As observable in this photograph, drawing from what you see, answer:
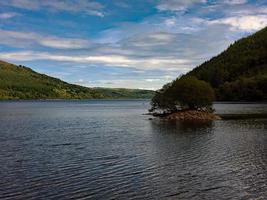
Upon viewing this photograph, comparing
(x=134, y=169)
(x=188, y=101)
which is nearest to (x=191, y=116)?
(x=188, y=101)

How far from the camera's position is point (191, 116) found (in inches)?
4304

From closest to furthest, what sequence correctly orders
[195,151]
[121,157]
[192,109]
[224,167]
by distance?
[224,167]
[121,157]
[195,151]
[192,109]

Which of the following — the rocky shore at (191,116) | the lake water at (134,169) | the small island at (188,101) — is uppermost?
the small island at (188,101)

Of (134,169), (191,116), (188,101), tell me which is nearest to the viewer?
(134,169)

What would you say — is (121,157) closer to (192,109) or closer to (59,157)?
(59,157)

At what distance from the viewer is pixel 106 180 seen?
31.4 m

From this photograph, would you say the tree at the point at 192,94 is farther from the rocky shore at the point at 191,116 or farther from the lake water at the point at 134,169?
the lake water at the point at 134,169

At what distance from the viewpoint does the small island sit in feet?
362

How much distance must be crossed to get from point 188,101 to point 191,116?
4924mm

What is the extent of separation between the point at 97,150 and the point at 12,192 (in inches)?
865

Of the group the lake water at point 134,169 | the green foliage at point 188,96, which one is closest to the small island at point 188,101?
the green foliage at point 188,96

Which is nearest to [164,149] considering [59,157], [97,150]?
[97,150]

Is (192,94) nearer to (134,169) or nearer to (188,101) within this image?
(188,101)

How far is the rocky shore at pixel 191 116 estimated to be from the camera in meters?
108
